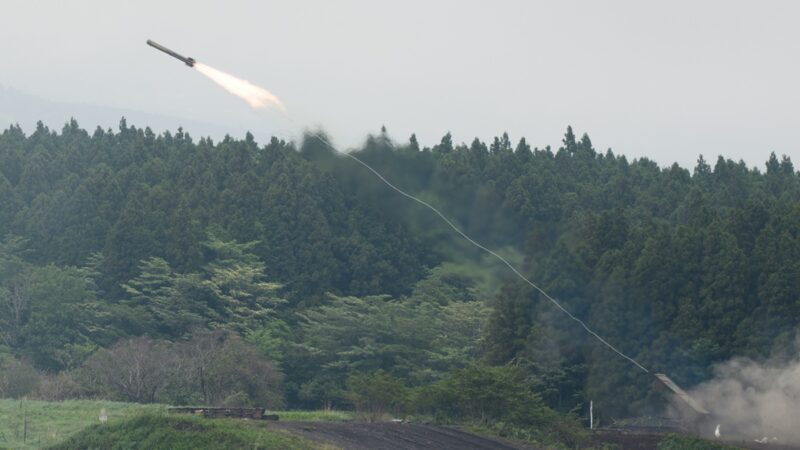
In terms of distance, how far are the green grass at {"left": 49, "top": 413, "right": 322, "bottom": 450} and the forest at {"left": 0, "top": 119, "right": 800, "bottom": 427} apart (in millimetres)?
11112

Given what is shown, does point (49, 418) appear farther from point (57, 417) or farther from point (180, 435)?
point (180, 435)

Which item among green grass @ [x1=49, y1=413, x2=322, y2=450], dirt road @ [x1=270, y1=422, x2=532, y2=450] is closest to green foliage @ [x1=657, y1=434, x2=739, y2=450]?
dirt road @ [x1=270, y1=422, x2=532, y2=450]

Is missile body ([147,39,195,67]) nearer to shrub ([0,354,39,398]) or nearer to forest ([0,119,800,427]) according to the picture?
forest ([0,119,800,427])

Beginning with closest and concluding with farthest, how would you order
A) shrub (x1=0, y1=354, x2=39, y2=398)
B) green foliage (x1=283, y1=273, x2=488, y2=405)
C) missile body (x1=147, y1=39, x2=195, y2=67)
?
missile body (x1=147, y1=39, x2=195, y2=67) < shrub (x1=0, y1=354, x2=39, y2=398) < green foliage (x1=283, y1=273, x2=488, y2=405)

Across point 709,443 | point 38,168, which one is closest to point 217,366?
point 709,443

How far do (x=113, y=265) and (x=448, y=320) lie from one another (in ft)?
92.5

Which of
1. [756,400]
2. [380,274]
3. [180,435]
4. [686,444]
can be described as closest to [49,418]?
[180,435]

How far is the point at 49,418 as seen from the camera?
6994 cm

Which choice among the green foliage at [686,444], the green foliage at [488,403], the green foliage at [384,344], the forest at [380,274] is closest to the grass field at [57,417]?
the green foliage at [488,403]

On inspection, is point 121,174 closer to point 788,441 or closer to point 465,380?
point 465,380

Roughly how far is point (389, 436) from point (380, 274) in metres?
56.4

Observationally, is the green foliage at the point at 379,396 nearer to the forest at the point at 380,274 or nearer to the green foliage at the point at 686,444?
the forest at the point at 380,274

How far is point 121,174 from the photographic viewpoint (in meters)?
129

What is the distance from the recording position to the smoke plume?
6919 cm
